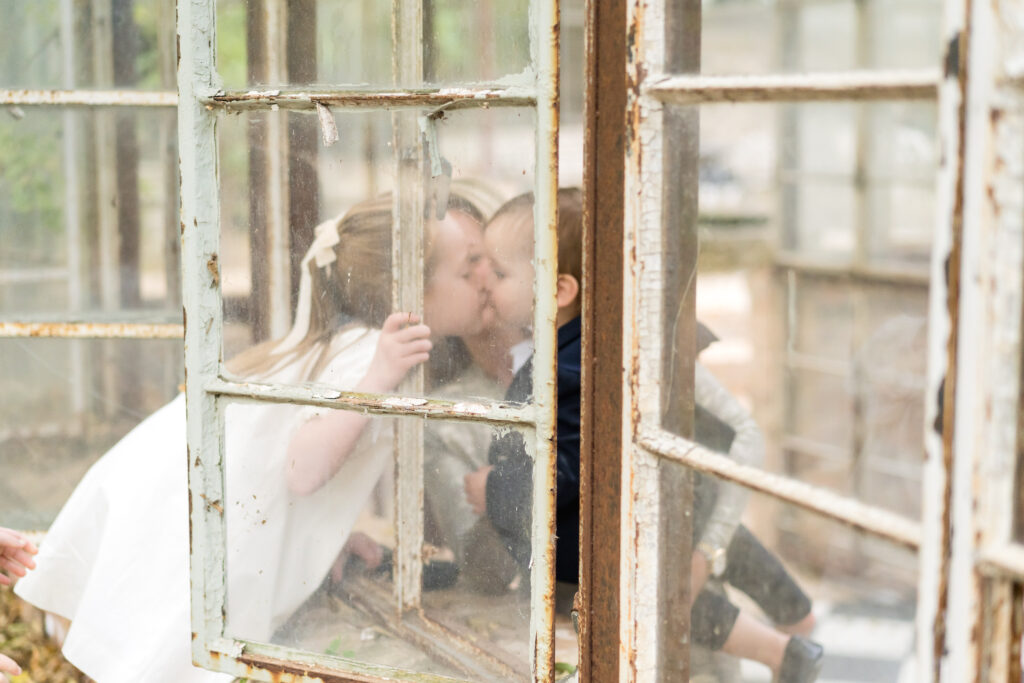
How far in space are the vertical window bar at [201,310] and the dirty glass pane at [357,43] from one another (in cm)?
4

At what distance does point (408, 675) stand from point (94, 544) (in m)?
0.85

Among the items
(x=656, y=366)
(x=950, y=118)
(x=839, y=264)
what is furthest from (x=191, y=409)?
(x=839, y=264)

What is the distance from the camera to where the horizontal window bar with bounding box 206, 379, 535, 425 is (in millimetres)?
1526

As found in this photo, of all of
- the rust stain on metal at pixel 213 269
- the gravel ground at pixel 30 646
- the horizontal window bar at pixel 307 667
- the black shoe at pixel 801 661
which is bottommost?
the gravel ground at pixel 30 646

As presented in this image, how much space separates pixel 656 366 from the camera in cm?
145

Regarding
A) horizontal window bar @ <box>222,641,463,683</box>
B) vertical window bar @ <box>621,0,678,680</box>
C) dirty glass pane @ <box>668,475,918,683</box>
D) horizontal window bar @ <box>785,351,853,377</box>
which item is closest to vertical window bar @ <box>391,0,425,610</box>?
horizontal window bar @ <box>222,641,463,683</box>

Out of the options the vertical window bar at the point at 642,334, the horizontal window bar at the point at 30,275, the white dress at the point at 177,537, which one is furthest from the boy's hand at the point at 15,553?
the vertical window bar at the point at 642,334

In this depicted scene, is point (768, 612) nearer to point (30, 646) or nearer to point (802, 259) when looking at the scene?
point (30, 646)

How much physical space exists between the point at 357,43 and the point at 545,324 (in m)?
0.52

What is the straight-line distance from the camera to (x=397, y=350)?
162 cm

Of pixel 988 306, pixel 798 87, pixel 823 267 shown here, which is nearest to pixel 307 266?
pixel 798 87

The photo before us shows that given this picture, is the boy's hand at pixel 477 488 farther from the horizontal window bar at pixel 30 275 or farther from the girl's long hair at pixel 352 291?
the horizontal window bar at pixel 30 275

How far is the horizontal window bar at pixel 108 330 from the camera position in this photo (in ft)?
8.06

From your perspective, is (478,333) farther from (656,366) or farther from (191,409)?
(191,409)
